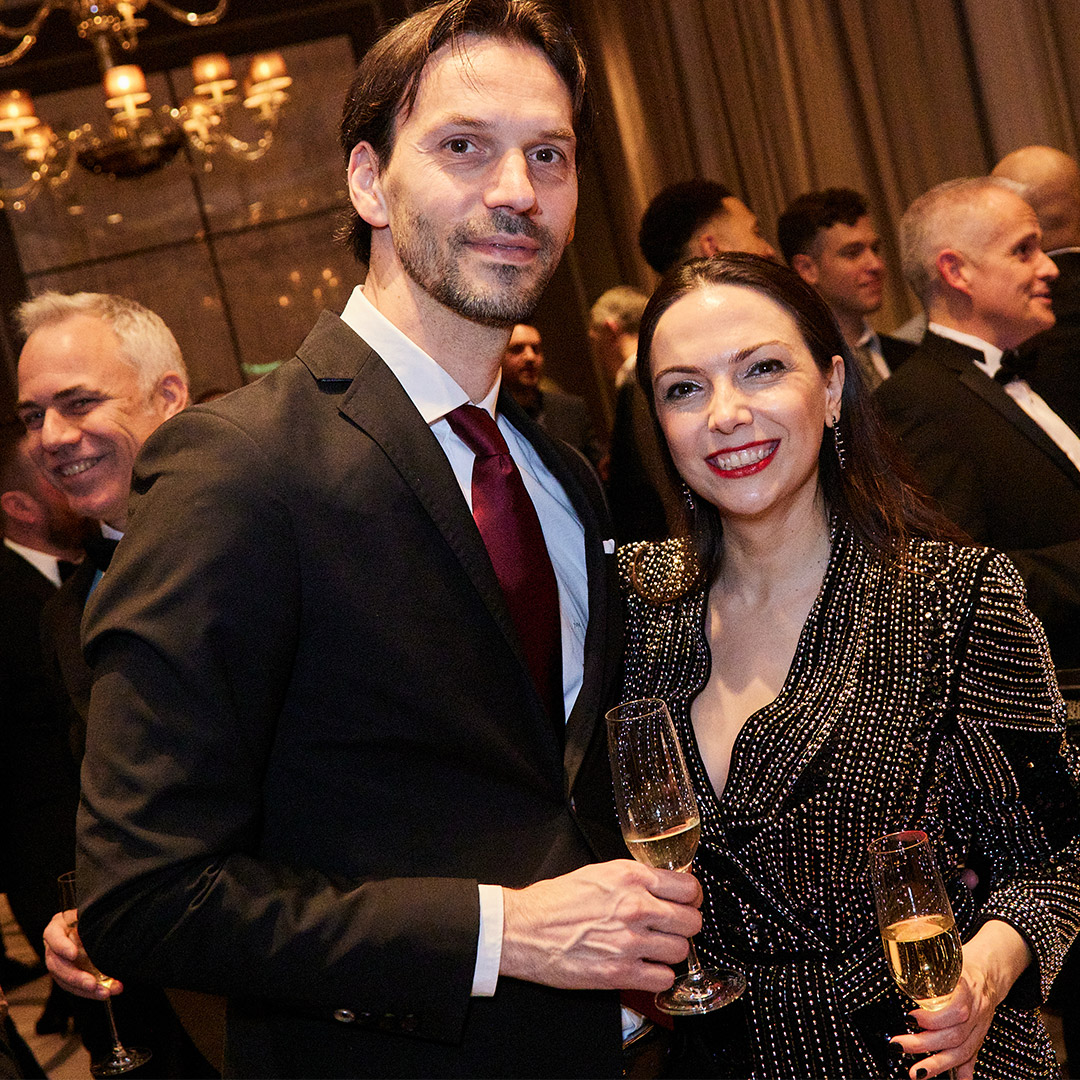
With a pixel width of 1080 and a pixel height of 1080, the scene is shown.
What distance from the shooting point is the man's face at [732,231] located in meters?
4.27

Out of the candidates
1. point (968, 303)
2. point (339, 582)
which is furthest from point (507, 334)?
point (968, 303)

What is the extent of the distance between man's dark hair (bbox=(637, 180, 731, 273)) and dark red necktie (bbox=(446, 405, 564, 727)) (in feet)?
8.77

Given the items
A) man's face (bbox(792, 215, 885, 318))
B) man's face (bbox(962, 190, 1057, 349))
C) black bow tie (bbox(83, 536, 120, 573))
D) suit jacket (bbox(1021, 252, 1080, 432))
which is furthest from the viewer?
man's face (bbox(792, 215, 885, 318))

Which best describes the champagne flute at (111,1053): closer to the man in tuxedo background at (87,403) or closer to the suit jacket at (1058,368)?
the man in tuxedo background at (87,403)

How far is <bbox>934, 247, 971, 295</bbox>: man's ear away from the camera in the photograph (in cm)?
378

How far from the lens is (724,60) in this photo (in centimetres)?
640

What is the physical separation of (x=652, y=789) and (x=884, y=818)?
0.51m

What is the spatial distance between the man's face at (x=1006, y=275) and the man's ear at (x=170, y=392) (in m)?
2.39

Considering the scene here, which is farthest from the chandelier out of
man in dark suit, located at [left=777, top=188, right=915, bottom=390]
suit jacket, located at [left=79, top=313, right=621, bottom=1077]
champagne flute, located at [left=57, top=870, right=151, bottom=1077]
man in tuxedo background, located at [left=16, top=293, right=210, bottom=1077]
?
suit jacket, located at [left=79, top=313, right=621, bottom=1077]

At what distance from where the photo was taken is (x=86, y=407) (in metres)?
2.53

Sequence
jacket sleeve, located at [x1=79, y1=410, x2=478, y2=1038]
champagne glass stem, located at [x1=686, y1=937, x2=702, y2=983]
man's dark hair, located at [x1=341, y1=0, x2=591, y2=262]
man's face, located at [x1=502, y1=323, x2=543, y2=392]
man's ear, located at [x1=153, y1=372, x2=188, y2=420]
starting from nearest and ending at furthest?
jacket sleeve, located at [x1=79, y1=410, x2=478, y2=1038] → champagne glass stem, located at [x1=686, y1=937, x2=702, y2=983] → man's dark hair, located at [x1=341, y1=0, x2=591, y2=262] → man's ear, located at [x1=153, y1=372, x2=188, y2=420] → man's face, located at [x1=502, y1=323, x2=543, y2=392]

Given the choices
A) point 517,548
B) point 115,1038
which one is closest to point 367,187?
point 517,548

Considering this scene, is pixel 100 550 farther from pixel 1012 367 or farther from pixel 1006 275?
pixel 1006 275

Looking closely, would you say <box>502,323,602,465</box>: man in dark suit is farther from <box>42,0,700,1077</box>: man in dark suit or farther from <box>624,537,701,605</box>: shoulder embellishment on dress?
<box>42,0,700,1077</box>: man in dark suit
